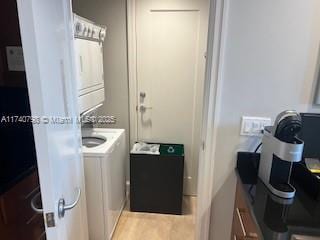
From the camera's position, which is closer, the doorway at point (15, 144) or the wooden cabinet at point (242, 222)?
the wooden cabinet at point (242, 222)

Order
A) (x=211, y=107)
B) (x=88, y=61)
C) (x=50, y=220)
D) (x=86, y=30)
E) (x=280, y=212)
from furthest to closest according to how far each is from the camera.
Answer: (x=88, y=61) < (x=86, y=30) < (x=211, y=107) < (x=280, y=212) < (x=50, y=220)

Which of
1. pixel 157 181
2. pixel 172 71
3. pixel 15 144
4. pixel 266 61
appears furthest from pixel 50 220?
pixel 172 71

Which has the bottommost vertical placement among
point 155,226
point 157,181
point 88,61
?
point 155,226

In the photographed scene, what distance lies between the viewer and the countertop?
3.20 feet

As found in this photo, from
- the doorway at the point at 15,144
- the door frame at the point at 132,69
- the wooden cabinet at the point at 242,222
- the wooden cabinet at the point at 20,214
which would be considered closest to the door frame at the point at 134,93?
the door frame at the point at 132,69

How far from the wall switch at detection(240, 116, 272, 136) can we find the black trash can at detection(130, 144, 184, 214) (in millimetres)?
1050

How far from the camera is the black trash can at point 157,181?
2.46 m

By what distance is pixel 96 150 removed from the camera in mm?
1953

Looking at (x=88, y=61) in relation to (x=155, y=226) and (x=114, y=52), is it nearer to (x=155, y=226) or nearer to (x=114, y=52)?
(x=114, y=52)

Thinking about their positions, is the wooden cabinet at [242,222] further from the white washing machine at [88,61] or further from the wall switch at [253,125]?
the white washing machine at [88,61]

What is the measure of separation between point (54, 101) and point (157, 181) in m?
1.67

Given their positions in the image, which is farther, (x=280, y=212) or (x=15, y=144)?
(x=15, y=144)

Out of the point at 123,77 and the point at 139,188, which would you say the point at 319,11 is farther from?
the point at 139,188

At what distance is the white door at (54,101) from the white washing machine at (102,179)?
0.49m
